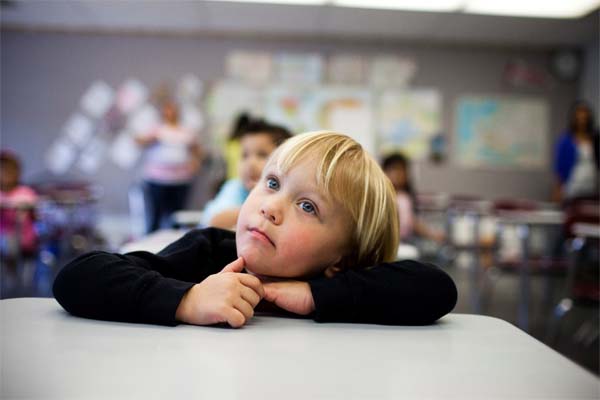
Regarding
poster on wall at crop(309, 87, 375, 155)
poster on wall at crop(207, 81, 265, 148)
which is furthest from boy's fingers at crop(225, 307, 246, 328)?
poster on wall at crop(309, 87, 375, 155)

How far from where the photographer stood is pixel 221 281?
70 cm

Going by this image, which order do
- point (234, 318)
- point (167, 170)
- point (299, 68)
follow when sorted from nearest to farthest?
1. point (234, 318)
2. point (167, 170)
3. point (299, 68)

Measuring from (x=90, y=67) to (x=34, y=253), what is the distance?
4.19 metres

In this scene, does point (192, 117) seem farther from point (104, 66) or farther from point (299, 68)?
point (299, 68)

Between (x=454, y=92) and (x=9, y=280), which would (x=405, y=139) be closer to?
(x=454, y=92)

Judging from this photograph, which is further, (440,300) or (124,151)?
(124,151)

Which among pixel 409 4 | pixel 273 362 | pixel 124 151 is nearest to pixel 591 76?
pixel 409 4

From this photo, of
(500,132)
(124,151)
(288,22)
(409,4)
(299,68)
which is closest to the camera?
(409,4)

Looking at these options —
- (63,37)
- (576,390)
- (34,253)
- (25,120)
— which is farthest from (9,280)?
(576,390)

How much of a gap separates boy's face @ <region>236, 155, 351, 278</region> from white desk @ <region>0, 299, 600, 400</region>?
11 centimetres

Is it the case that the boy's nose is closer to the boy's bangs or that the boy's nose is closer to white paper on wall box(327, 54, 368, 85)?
the boy's bangs

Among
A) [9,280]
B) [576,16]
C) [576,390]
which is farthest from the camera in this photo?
[576,16]

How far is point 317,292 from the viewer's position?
2.36 feet

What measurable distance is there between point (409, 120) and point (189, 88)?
2.76 m
